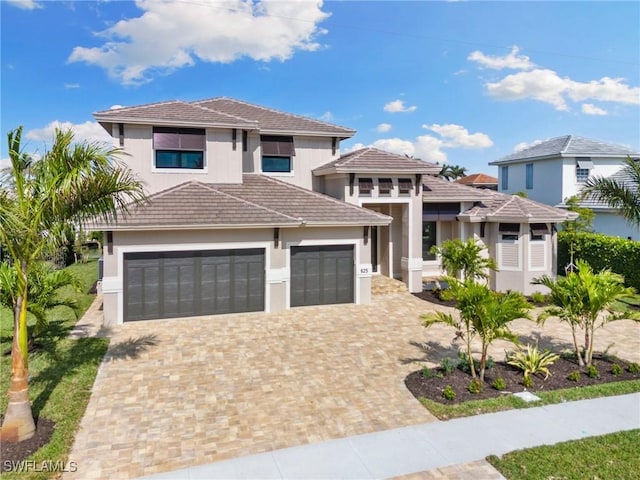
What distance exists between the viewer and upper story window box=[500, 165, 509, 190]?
35.7 m

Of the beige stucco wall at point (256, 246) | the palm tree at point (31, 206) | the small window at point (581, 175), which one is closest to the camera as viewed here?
the palm tree at point (31, 206)

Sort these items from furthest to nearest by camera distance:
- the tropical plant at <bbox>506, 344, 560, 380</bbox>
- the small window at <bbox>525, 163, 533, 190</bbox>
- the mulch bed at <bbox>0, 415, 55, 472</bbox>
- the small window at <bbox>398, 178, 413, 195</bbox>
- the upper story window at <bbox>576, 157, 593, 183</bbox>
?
the small window at <bbox>525, 163, 533, 190</bbox> < the upper story window at <bbox>576, 157, 593, 183</bbox> < the small window at <bbox>398, 178, 413, 195</bbox> < the tropical plant at <bbox>506, 344, 560, 380</bbox> < the mulch bed at <bbox>0, 415, 55, 472</bbox>

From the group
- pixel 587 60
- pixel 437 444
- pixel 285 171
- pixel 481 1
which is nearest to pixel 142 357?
pixel 437 444

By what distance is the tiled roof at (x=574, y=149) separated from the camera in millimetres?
29578

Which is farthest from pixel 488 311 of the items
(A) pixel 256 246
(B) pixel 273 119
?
(B) pixel 273 119

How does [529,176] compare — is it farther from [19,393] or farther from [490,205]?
[19,393]

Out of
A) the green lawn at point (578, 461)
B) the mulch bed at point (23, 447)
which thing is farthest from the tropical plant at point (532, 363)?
the mulch bed at point (23, 447)

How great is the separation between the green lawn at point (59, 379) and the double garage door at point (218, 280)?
246cm

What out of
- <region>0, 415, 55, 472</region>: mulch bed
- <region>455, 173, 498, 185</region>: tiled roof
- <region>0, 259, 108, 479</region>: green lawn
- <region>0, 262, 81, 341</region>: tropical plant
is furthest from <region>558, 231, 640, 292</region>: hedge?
<region>455, 173, 498, 185</region>: tiled roof

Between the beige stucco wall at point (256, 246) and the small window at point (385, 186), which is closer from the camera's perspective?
the beige stucco wall at point (256, 246)

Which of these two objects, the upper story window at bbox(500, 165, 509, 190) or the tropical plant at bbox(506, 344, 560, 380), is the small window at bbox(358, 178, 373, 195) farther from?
the upper story window at bbox(500, 165, 509, 190)

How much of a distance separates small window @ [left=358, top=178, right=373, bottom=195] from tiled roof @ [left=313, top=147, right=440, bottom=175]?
61cm

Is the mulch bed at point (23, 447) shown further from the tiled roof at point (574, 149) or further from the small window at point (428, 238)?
the tiled roof at point (574, 149)

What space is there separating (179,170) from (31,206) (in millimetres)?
10814
